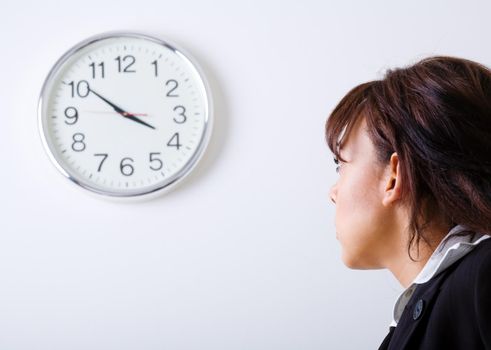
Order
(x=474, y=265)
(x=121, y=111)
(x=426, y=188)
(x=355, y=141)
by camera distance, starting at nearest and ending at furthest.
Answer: (x=474, y=265)
(x=426, y=188)
(x=355, y=141)
(x=121, y=111)

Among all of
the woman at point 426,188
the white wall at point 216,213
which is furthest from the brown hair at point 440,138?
the white wall at point 216,213

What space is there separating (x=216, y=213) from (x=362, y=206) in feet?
2.57

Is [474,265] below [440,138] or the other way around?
below

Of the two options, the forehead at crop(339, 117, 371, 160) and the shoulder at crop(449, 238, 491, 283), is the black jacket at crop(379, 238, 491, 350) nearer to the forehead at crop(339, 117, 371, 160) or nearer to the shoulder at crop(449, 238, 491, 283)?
the shoulder at crop(449, 238, 491, 283)

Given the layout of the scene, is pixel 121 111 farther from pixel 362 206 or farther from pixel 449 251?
pixel 449 251

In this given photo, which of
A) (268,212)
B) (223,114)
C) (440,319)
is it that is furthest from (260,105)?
(440,319)

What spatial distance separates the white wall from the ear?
0.80 metres

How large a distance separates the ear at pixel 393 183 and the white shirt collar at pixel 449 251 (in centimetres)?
10

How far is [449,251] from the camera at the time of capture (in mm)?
1021

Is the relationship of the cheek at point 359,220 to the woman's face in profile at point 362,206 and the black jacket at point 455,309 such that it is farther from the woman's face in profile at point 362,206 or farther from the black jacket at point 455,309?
the black jacket at point 455,309

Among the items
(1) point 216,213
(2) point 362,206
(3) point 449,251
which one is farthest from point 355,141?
(1) point 216,213

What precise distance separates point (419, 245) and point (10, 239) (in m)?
1.15

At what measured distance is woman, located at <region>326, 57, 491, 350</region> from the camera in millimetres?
976

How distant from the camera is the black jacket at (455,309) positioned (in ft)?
2.87
